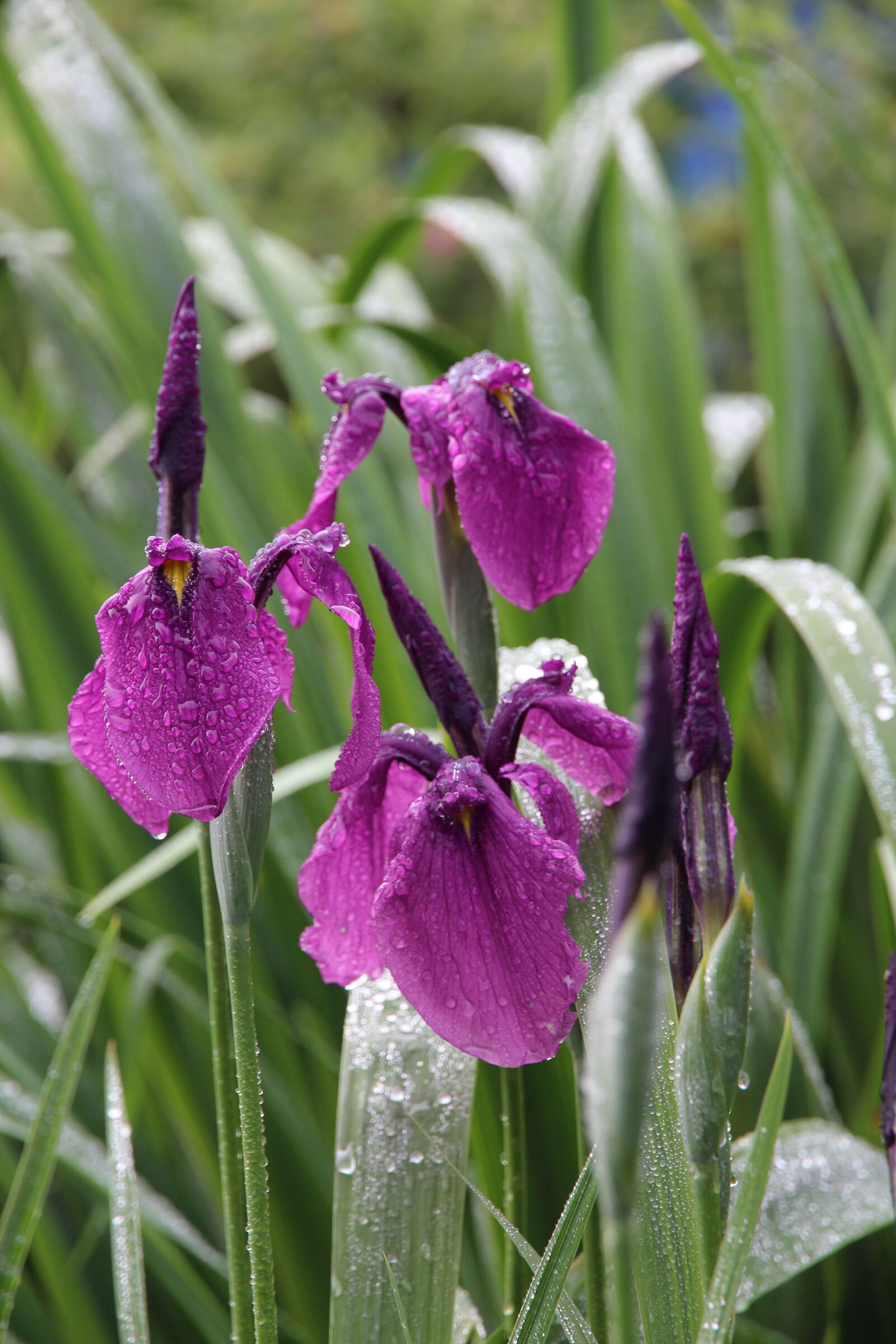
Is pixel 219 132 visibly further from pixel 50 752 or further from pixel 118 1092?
pixel 118 1092

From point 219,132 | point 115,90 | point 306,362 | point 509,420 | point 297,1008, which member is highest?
point 219,132

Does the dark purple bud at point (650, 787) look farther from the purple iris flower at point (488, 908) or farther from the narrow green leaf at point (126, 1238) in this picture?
the narrow green leaf at point (126, 1238)

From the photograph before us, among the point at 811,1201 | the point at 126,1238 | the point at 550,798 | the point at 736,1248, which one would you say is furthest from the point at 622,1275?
the point at 811,1201

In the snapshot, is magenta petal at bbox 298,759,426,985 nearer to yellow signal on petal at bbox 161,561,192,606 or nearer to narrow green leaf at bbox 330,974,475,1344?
narrow green leaf at bbox 330,974,475,1344

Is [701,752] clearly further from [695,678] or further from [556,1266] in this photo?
[556,1266]

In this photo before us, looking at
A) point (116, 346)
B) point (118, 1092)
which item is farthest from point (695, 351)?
point (118, 1092)

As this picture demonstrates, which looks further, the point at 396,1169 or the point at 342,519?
the point at 342,519
